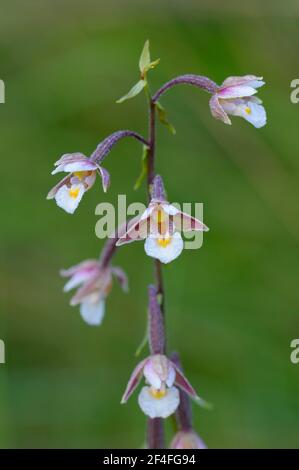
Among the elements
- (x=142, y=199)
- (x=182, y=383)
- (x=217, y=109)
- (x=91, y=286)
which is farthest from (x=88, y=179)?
(x=142, y=199)

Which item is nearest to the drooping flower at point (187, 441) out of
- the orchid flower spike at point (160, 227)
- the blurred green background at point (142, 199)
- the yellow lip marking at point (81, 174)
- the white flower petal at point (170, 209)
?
the orchid flower spike at point (160, 227)

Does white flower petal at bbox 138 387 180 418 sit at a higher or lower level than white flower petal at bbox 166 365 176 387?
lower

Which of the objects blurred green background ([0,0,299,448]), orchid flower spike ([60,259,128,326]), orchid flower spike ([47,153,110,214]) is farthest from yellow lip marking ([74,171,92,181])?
blurred green background ([0,0,299,448])

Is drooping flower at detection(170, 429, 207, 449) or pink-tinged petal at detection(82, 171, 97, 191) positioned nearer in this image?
pink-tinged petal at detection(82, 171, 97, 191)

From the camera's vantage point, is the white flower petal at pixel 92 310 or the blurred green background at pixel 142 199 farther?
the blurred green background at pixel 142 199

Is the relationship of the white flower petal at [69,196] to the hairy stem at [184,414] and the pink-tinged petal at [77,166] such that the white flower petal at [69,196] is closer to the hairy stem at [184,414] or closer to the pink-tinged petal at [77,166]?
the pink-tinged petal at [77,166]

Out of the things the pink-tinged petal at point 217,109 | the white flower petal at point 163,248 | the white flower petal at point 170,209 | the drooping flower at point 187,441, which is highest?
the pink-tinged petal at point 217,109

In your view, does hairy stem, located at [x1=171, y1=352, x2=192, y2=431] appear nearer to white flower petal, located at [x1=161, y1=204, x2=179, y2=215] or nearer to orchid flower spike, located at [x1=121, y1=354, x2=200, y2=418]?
orchid flower spike, located at [x1=121, y1=354, x2=200, y2=418]

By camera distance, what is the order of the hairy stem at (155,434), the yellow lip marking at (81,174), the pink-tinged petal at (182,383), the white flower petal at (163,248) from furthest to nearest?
the hairy stem at (155,434) < the pink-tinged petal at (182,383) < the yellow lip marking at (81,174) < the white flower petal at (163,248)
